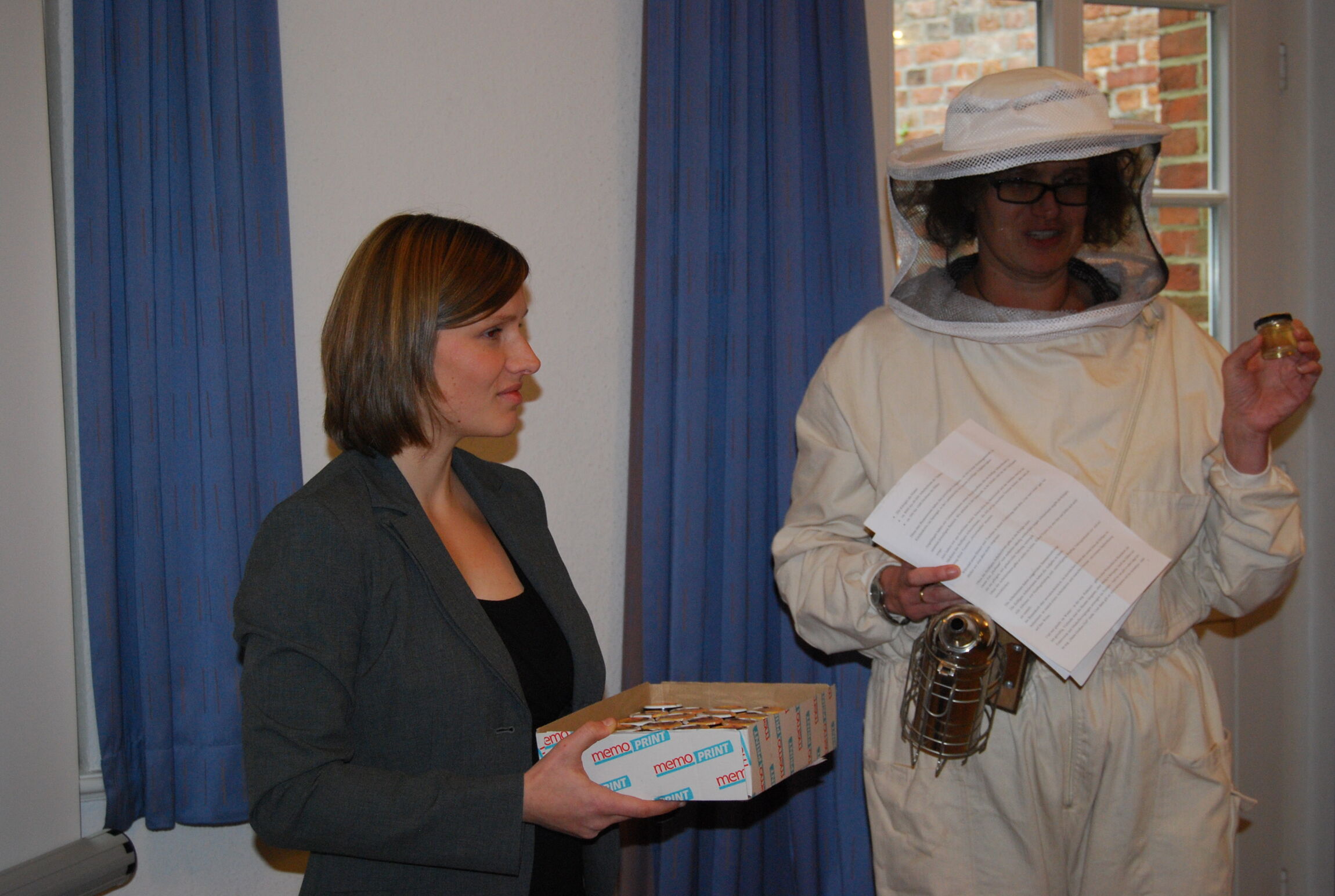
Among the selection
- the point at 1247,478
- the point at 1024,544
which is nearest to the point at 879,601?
the point at 1024,544

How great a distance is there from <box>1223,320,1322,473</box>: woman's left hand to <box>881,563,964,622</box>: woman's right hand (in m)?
0.50

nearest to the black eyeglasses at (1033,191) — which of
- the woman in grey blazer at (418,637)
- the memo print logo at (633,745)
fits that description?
the woman in grey blazer at (418,637)

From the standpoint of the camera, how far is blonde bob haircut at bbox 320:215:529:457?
1.35m

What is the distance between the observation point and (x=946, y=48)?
2.60 m

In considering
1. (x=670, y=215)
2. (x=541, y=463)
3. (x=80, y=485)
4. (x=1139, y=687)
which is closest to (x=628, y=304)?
(x=670, y=215)

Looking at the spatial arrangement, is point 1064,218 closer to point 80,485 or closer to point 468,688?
point 468,688

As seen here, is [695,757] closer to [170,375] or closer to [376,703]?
[376,703]

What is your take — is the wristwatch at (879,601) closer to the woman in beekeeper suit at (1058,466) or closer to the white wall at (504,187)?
the woman in beekeeper suit at (1058,466)

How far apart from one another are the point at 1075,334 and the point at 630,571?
1054mm

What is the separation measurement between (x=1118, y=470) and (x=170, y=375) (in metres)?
1.63

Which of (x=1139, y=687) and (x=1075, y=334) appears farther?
(x=1075, y=334)

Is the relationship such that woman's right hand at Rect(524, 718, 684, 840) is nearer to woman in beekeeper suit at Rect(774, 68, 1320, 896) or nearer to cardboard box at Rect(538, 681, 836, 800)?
cardboard box at Rect(538, 681, 836, 800)

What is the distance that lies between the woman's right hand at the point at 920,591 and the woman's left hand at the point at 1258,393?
499 mm

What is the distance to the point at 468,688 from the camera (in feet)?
4.15
